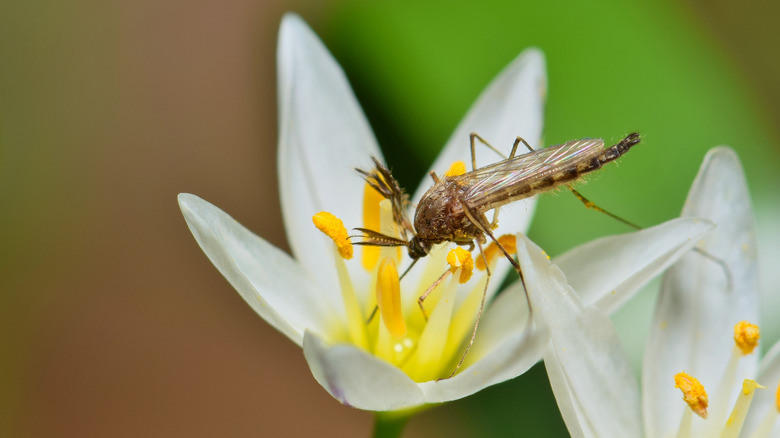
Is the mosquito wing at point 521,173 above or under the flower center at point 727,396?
above

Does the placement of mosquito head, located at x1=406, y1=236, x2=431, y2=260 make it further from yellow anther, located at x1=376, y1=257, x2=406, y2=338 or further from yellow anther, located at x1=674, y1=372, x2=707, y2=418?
yellow anther, located at x1=674, y1=372, x2=707, y2=418

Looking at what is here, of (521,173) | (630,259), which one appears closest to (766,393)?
(630,259)

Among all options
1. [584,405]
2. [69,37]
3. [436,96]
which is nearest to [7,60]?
[69,37]

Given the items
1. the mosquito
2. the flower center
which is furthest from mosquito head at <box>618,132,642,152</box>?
the flower center

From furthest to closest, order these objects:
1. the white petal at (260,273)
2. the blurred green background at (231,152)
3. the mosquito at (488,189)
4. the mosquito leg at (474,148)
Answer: the blurred green background at (231,152) < the mosquito leg at (474,148) < the mosquito at (488,189) < the white petal at (260,273)

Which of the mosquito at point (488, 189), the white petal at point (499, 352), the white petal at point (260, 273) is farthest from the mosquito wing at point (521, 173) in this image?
the white petal at point (260, 273)

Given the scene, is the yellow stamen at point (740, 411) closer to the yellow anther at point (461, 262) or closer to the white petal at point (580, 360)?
the white petal at point (580, 360)

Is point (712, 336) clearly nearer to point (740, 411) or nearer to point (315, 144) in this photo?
point (740, 411)
